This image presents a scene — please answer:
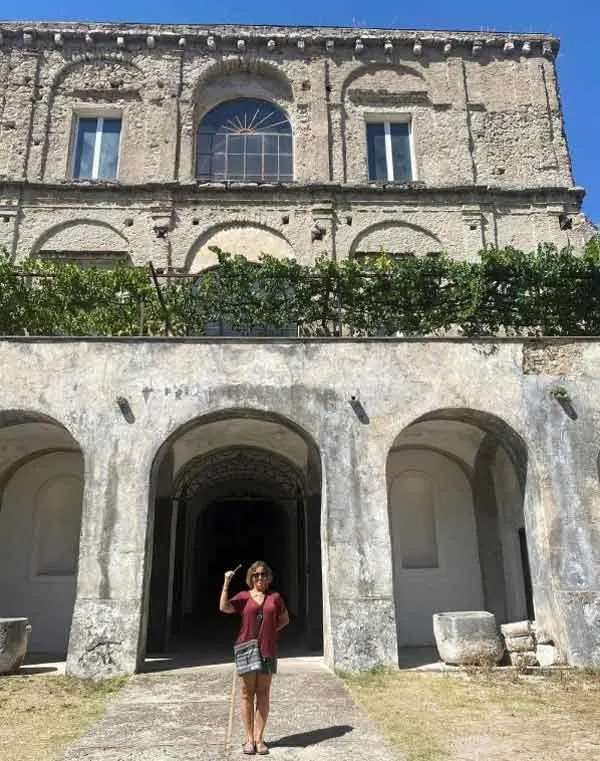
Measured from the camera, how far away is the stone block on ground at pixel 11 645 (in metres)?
9.73

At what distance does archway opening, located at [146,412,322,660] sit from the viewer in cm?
1222

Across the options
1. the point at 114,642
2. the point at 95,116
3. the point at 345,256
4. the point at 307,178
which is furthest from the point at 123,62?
the point at 114,642

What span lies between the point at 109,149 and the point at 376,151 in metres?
8.25

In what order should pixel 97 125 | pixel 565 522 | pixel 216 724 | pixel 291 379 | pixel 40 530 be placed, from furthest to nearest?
pixel 97 125, pixel 40 530, pixel 291 379, pixel 565 522, pixel 216 724

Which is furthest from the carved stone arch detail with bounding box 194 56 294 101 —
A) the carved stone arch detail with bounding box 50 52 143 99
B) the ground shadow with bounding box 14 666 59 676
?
the ground shadow with bounding box 14 666 59 676

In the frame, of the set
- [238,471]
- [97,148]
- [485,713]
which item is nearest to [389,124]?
[97,148]

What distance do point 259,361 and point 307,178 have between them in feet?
34.2

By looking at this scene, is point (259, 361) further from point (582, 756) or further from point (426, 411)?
point (582, 756)

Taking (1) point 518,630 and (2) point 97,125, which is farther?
(2) point 97,125

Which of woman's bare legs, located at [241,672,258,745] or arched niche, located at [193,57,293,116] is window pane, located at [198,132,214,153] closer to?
arched niche, located at [193,57,293,116]

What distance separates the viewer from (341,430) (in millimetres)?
10703

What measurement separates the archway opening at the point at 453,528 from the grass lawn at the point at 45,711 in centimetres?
639

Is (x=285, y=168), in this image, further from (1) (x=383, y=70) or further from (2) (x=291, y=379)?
(2) (x=291, y=379)

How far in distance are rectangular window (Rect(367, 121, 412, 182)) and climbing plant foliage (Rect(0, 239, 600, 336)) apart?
8287mm
